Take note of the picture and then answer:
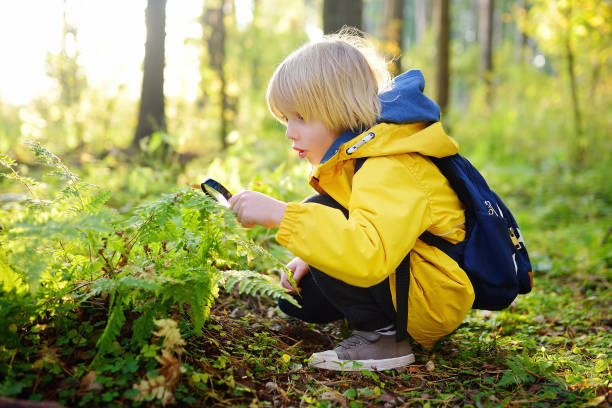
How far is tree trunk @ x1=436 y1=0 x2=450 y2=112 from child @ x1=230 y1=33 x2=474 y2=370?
929 centimetres

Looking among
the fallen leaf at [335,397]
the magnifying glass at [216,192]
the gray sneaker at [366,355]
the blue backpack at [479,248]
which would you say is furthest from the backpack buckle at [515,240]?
the magnifying glass at [216,192]

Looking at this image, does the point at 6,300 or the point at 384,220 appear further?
the point at 384,220

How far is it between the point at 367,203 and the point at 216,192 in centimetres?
66

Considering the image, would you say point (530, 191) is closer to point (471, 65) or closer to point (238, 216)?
point (238, 216)

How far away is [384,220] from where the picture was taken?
1.91 metres

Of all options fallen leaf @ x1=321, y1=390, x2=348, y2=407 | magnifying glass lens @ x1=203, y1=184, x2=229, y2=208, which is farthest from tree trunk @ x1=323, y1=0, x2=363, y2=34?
fallen leaf @ x1=321, y1=390, x2=348, y2=407

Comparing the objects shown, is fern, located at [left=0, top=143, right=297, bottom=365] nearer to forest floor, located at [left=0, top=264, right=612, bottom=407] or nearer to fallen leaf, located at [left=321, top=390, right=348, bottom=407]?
forest floor, located at [left=0, top=264, right=612, bottom=407]

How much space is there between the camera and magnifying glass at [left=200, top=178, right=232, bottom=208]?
2.09 m

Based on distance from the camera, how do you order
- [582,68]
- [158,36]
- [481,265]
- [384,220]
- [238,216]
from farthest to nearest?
[582,68] → [158,36] → [481,265] → [238,216] → [384,220]

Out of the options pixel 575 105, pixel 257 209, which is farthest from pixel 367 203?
pixel 575 105

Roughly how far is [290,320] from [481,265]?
1185 mm

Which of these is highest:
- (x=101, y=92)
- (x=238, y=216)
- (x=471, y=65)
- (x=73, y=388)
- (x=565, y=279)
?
(x=471, y=65)

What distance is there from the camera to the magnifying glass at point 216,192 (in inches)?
82.2

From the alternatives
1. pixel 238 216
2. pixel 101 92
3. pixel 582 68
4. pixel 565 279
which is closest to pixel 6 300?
pixel 238 216
